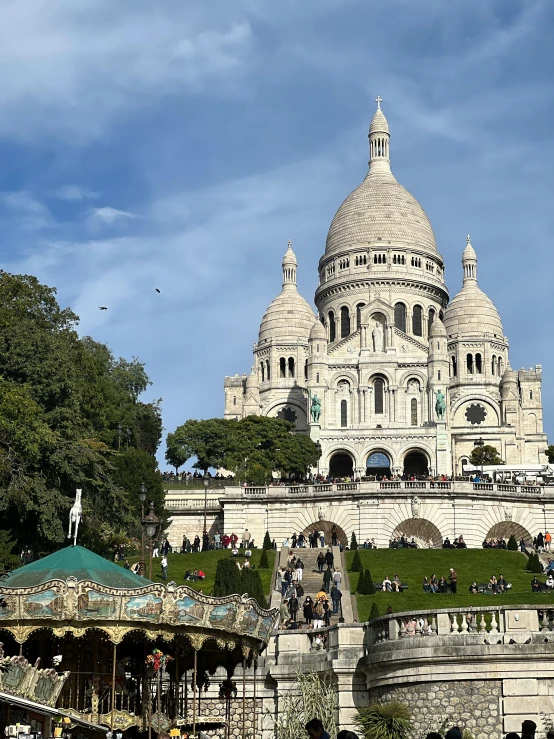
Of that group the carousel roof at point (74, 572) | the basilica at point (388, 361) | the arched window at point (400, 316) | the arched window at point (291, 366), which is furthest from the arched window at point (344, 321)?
the carousel roof at point (74, 572)

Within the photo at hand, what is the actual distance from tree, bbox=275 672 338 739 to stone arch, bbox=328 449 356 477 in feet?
225

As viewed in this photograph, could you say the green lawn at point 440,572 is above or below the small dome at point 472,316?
below

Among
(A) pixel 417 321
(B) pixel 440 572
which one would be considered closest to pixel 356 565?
(B) pixel 440 572

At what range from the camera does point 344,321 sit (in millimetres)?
116625

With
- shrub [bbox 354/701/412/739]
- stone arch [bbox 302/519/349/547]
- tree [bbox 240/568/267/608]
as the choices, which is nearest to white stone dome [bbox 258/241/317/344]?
stone arch [bbox 302/519/349/547]

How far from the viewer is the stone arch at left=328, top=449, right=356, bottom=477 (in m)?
100

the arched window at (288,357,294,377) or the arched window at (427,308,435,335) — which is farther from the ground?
the arched window at (427,308,435,335)

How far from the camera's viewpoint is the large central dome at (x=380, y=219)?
11862 cm

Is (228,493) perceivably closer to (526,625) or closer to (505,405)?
(526,625)

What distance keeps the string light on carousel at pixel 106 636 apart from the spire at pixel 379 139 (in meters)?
104

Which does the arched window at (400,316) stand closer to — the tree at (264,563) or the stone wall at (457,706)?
the tree at (264,563)

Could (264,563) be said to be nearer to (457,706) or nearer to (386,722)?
(457,706)

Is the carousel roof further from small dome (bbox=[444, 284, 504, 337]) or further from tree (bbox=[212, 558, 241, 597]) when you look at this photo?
small dome (bbox=[444, 284, 504, 337])

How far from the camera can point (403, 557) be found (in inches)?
2174
